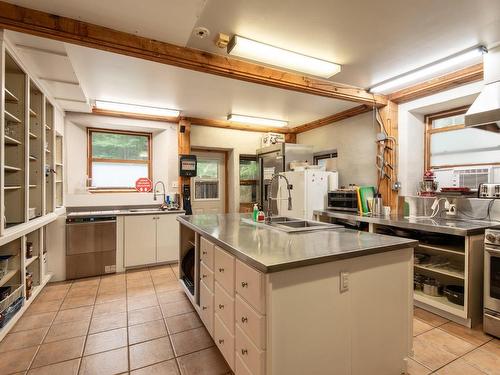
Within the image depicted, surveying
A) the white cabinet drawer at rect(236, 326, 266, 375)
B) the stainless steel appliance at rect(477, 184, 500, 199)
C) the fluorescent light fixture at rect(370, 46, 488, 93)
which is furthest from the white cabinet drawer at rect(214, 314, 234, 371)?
the fluorescent light fixture at rect(370, 46, 488, 93)

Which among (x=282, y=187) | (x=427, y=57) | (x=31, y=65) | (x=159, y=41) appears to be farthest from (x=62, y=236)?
(x=427, y=57)

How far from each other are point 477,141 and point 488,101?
0.80 metres

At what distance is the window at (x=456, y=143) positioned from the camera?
2.95 meters

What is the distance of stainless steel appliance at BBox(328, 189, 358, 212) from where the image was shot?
12.3 ft

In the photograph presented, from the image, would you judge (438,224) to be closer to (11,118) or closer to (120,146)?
(11,118)

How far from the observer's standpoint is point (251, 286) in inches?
55.3

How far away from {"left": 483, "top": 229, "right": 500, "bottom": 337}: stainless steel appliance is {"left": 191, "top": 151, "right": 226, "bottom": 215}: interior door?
4.23 metres

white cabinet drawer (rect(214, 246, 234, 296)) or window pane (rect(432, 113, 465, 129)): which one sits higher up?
window pane (rect(432, 113, 465, 129))

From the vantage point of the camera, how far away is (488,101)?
2.42 meters

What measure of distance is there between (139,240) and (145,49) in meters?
2.78

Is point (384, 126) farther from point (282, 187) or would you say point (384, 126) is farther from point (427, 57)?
point (282, 187)

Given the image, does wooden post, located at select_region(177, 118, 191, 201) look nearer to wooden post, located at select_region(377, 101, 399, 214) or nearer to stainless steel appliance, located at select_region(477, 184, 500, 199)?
wooden post, located at select_region(377, 101, 399, 214)

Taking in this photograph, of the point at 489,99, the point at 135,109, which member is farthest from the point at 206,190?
the point at 489,99

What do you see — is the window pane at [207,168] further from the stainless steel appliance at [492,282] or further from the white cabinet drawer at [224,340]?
the stainless steel appliance at [492,282]
